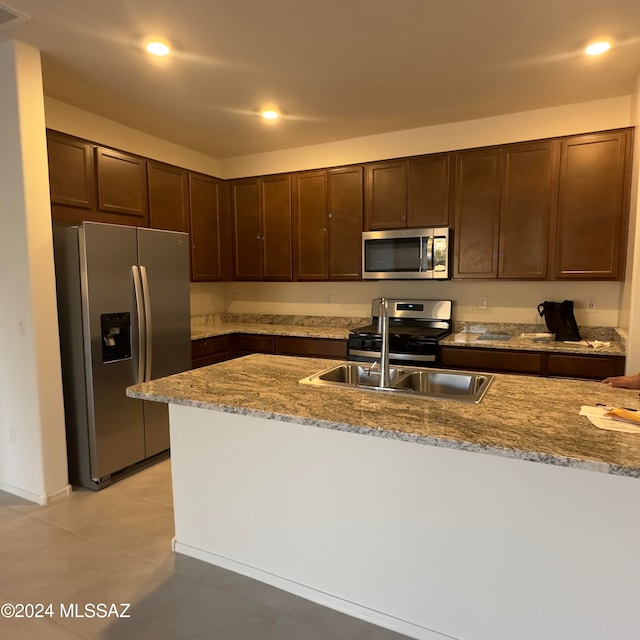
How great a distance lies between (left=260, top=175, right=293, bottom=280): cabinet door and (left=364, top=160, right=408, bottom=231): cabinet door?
0.82 meters

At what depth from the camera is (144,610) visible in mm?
1836

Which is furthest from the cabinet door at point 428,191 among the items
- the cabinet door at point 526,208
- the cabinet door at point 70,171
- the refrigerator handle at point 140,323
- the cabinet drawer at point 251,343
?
the cabinet door at point 70,171

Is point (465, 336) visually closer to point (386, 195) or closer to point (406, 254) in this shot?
→ point (406, 254)

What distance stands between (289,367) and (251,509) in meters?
0.72

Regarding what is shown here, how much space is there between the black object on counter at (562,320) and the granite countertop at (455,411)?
1587 mm

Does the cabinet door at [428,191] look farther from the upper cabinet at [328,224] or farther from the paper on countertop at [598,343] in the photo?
the paper on countertop at [598,343]

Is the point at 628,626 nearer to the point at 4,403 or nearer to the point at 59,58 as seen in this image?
the point at 4,403

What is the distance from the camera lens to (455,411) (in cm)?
157

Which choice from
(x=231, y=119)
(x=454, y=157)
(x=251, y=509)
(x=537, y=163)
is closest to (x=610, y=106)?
(x=537, y=163)

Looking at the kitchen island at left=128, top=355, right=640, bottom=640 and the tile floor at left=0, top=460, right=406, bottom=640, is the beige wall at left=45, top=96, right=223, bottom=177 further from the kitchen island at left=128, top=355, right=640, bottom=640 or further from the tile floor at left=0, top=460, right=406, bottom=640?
the tile floor at left=0, top=460, right=406, bottom=640

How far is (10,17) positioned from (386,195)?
2722mm

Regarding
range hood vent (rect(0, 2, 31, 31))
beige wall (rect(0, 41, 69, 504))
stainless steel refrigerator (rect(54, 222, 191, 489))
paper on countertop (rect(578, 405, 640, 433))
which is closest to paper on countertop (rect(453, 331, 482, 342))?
paper on countertop (rect(578, 405, 640, 433))

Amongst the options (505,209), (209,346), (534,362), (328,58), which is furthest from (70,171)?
(534,362)

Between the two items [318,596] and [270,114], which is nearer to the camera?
[318,596]
